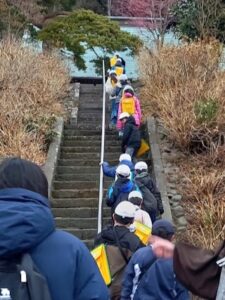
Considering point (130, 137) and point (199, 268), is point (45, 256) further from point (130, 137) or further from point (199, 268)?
point (130, 137)

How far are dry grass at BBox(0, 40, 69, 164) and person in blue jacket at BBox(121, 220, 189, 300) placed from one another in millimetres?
7646

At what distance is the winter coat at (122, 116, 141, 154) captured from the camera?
13312mm

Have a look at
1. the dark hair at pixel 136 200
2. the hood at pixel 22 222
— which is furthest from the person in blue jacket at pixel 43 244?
the dark hair at pixel 136 200

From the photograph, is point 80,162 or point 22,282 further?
point 80,162

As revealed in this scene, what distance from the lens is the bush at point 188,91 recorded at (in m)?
13.5

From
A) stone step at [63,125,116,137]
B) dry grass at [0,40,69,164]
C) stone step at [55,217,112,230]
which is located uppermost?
dry grass at [0,40,69,164]

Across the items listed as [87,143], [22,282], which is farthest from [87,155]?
[22,282]

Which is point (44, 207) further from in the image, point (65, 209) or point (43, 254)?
point (65, 209)

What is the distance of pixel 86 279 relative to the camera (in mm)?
2941

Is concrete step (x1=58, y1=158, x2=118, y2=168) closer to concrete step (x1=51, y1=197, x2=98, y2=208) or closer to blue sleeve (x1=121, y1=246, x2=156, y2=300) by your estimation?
concrete step (x1=51, y1=197, x2=98, y2=208)

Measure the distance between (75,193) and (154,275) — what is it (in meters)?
7.35

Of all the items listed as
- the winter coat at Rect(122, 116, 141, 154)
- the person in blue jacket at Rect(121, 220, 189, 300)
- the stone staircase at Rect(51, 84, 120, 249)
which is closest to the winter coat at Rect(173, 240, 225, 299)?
the person in blue jacket at Rect(121, 220, 189, 300)

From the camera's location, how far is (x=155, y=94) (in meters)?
16.5

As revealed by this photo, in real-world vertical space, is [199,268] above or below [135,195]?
above
